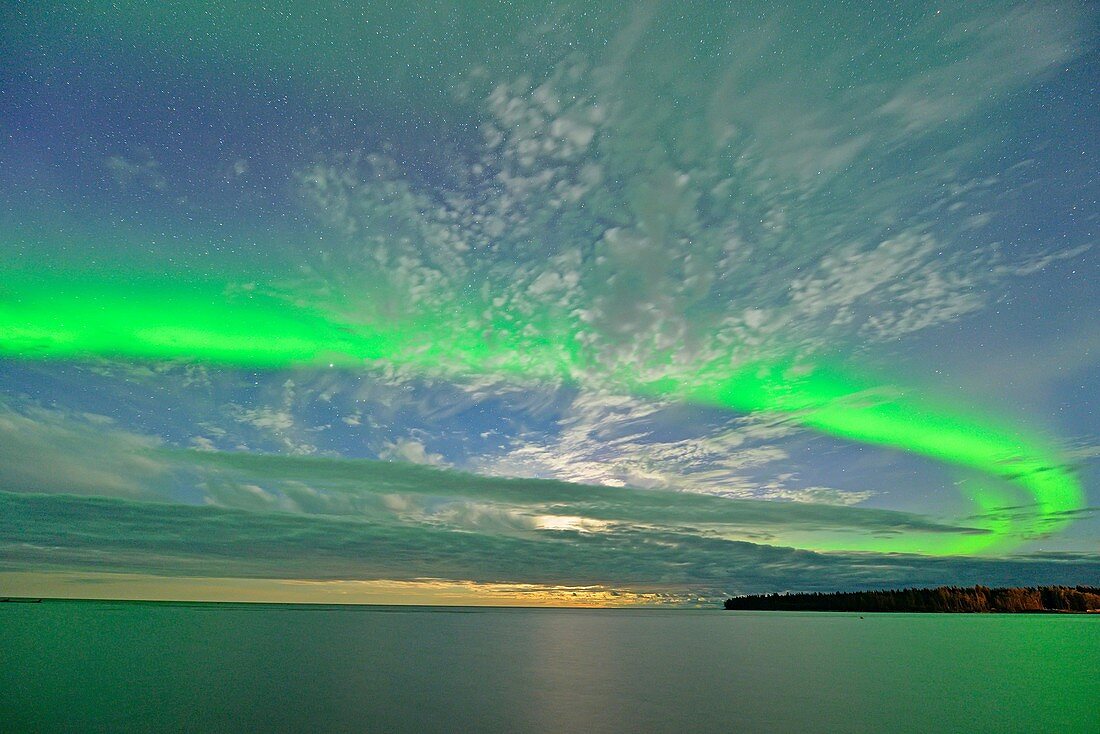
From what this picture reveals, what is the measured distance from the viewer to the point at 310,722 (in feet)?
105

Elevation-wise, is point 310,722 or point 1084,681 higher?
point 1084,681

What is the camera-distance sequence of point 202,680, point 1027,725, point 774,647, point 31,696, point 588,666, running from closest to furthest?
point 1027,725
point 31,696
point 202,680
point 588,666
point 774,647

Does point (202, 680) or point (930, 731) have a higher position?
point (930, 731)

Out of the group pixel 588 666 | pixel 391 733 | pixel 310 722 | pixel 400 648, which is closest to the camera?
pixel 391 733

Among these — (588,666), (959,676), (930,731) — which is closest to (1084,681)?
(959,676)

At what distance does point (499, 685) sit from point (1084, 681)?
53700 millimetres

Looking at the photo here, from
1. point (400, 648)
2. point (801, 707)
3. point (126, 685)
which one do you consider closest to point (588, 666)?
point (801, 707)

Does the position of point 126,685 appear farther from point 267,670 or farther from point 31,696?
point 267,670

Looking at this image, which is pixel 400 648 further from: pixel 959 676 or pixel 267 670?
pixel 959 676

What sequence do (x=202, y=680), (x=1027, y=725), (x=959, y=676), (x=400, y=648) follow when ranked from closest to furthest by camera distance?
(x=1027, y=725)
(x=202, y=680)
(x=959, y=676)
(x=400, y=648)

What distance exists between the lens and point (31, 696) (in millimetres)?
38844

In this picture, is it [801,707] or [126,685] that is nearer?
[801,707]

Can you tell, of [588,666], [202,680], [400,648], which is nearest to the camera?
[202,680]

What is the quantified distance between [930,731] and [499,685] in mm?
29529
